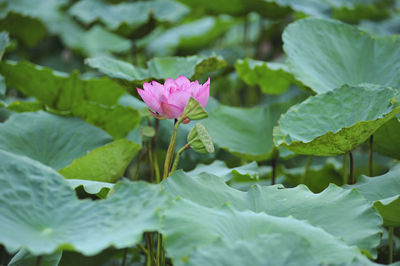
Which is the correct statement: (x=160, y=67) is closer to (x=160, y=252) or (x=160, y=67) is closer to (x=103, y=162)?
(x=103, y=162)

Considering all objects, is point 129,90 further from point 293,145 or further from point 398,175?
point 398,175

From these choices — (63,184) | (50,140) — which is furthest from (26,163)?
(50,140)

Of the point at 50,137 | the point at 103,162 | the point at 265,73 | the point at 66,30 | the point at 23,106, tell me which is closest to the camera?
the point at 103,162

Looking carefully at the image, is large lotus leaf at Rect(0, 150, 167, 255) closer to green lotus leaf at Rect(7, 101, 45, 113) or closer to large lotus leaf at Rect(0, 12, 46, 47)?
green lotus leaf at Rect(7, 101, 45, 113)

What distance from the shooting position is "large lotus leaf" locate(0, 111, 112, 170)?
47.2 inches

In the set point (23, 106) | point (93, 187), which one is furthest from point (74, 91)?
point (93, 187)

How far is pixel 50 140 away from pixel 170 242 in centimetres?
64

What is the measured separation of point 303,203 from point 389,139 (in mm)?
434

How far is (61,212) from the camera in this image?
76cm

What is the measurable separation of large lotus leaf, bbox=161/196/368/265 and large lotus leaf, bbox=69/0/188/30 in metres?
1.29

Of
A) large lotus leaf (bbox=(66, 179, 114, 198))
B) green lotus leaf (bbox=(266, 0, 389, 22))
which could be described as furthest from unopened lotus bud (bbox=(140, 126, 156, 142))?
green lotus leaf (bbox=(266, 0, 389, 22))

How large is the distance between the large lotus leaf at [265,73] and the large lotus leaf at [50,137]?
53cm

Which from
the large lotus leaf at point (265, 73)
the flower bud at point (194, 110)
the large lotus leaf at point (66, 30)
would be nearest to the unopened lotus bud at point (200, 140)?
the flower bud at point (194, 110)

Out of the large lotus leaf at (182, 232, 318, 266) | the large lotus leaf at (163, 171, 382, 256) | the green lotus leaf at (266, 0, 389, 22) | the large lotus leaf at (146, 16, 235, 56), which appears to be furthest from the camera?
the large lotus leaf at (146, 16, 235, 56)
